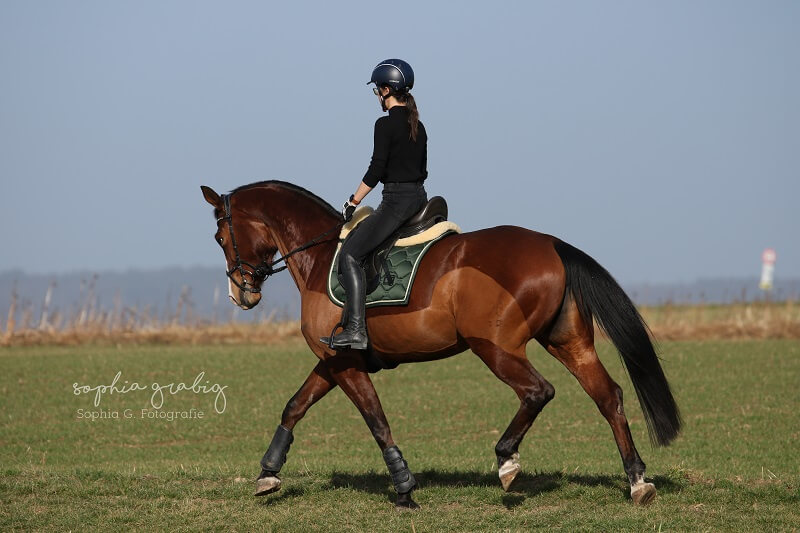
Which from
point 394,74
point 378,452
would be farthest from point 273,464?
point 378,452

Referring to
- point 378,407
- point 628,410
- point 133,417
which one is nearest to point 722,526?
point 378,407

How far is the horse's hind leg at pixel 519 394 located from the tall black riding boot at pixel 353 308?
1093 mm

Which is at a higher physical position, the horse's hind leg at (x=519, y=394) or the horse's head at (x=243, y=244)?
the horse's head at (x=243, y=244)

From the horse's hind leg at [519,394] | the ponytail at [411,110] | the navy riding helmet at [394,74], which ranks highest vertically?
the navy riding helmet at [394,74]

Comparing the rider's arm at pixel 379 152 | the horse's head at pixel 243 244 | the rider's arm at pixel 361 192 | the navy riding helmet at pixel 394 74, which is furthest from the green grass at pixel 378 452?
the navy riding helmet at pixel 394 74

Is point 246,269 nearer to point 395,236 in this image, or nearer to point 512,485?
point 395,236

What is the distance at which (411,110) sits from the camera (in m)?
8.82

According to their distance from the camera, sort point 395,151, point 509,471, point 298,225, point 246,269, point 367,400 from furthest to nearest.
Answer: point 246,269 → point 298,225 → point 367,400 → point 395,151 → point 509,471

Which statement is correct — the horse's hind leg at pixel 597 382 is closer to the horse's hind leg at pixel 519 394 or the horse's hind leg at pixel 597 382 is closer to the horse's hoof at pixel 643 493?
the horse's hoof at pixel 643 493

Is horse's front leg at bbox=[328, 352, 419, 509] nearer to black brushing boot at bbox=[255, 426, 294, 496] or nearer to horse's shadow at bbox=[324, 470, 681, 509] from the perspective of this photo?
horse's shadow at bbox=[324, 470, 681, 509]

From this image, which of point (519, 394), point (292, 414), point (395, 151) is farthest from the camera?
point (292, 414)

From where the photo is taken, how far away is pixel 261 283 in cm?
980

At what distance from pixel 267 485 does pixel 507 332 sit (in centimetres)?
257

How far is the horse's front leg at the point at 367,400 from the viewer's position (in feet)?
28.5
